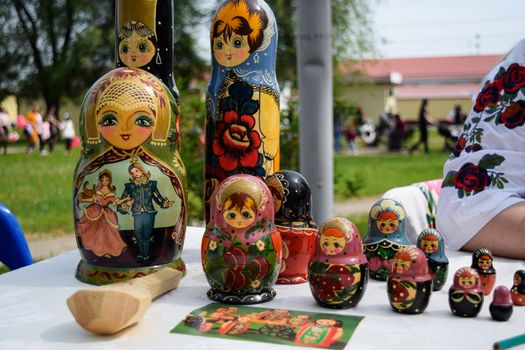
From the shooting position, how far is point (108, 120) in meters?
1.11

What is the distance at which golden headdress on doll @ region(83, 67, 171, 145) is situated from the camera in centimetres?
111

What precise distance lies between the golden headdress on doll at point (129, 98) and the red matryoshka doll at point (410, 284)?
0.51 meters

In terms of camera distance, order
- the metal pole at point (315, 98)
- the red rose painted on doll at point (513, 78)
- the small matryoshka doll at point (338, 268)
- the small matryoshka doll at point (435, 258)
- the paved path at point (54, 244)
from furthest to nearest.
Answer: the paved path at point (54, 244)
the metal pole at point (315, 98)
the red rose painted on doll at point (513, 78)
the small matryoshka doll at point (435, 258)
the small matryoshka doll at point (338, 268)

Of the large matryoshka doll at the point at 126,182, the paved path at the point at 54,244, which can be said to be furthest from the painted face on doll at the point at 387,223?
the paved path at the point at 54,244

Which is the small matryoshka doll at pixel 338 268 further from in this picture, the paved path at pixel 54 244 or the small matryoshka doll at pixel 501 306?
the paved path at pixel 54 244

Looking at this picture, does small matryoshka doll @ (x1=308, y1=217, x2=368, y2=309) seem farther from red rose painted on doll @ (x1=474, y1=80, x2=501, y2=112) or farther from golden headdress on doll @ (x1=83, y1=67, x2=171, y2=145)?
red rose painted on doll @ (x1=474, y1=80, x2=501, y2=112)

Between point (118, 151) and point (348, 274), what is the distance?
18.9 inches

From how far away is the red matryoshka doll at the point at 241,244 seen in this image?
100cm

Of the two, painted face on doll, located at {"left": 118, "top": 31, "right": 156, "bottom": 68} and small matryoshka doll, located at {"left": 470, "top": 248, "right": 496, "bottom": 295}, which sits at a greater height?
painted face on doll, located at {"left": 118, "top": 31, "right": 156, "bottom": 68}

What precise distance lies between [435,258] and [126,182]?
58cm

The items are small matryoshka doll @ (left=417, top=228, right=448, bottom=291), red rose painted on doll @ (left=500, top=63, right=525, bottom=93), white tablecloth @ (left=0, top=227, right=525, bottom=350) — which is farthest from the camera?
red rose painted on doll @ (left=500, top=63, right=525, bottom=93)

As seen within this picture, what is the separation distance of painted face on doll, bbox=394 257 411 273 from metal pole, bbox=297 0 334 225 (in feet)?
4.98

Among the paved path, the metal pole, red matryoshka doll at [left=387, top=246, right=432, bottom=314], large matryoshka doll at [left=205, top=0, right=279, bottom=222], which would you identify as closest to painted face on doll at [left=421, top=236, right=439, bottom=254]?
red matryoshka doll at [left=387, top=246, right=432, bottom=314]

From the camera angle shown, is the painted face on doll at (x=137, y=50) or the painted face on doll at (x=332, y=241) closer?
the painted face on doll at (x=332, y=241)
